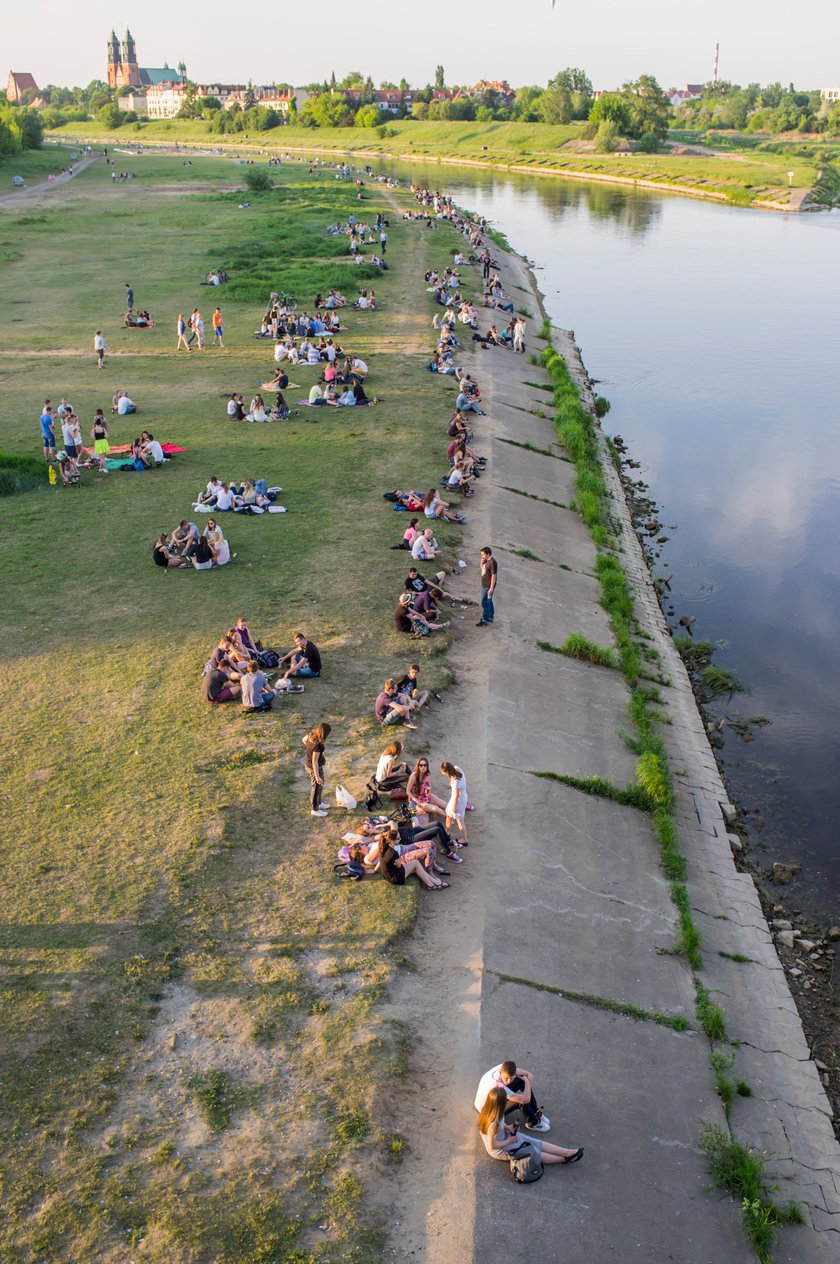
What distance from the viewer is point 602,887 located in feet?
44.5

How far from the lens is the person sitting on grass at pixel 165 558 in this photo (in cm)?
2069

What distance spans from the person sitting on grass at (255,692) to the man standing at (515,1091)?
7.31 metres

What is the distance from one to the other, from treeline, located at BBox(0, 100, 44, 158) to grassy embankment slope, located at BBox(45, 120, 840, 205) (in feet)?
172

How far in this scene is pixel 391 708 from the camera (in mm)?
15469

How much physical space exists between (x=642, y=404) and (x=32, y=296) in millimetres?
26243

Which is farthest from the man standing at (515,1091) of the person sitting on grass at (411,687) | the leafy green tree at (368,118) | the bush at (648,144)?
the leafy green tree at (368,118)

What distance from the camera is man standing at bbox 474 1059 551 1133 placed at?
939cm

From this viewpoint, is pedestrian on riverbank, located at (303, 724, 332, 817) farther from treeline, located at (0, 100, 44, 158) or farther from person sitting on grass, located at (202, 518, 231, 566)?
treeline, located at (0, 100, 44, 158)

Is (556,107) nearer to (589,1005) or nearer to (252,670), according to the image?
(252,670)

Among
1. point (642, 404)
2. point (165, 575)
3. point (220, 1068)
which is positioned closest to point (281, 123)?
point (642, 404)

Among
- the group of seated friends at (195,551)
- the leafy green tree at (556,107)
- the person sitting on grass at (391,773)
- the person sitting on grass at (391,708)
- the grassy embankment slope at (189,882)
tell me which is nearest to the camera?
the grassy embankment slope at (189,882)

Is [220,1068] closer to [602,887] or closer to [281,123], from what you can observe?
[602,887]

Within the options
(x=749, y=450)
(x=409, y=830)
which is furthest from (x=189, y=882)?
(x=749, y=450)

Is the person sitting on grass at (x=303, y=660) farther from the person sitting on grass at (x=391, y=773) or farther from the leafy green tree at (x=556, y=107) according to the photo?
the leafy green tree at (x=556, y=107)
